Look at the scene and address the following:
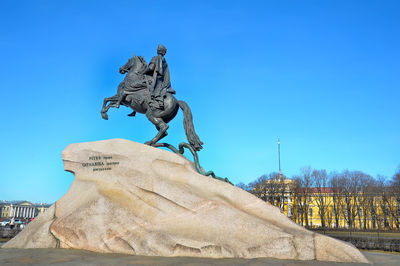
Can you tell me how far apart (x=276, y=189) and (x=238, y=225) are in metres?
41.2

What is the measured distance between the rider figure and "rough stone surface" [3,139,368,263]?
1783 millimetres

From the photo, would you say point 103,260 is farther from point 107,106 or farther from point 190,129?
point 107,106

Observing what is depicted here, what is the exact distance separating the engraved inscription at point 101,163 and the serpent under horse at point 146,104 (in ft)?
5.02

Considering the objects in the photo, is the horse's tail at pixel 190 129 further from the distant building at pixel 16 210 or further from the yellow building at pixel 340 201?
the distant building at pixel 16 210

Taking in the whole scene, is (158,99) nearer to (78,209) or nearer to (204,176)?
(204,176)

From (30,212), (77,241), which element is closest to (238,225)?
(77,241)

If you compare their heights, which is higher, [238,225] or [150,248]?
[238,225]

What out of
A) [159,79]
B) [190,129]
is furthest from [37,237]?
[159,79]

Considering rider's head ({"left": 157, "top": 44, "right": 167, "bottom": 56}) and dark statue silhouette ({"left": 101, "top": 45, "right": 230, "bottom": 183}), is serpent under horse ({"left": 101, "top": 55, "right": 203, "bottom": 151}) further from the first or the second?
rider's head ({"left": 157, "top": 44, "right": 167, "bottom": 56})

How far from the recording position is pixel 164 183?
314 inches

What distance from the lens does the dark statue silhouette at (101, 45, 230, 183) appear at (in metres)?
9.90

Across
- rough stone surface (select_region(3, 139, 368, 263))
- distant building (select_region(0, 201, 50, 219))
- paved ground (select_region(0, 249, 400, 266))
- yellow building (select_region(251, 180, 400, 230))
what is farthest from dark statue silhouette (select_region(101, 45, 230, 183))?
distant building (select_region(0, 201, 50, 219))

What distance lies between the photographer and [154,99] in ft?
32.5

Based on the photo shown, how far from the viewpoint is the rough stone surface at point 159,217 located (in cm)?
661
